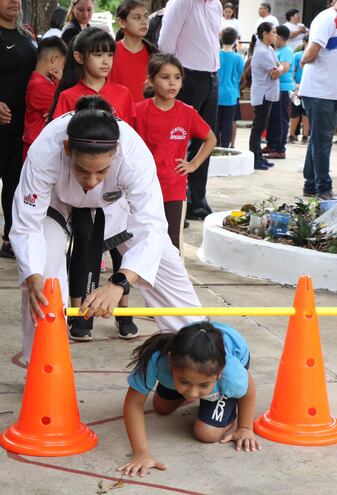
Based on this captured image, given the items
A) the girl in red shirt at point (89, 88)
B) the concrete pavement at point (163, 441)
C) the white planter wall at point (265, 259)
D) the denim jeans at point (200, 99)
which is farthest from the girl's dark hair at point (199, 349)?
the denim jeans at point (200, 99)

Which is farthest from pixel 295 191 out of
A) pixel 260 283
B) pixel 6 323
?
pixel 6 323

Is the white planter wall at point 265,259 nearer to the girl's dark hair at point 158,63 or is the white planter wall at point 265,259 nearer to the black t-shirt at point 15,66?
the girl's dark hair at point 158,63

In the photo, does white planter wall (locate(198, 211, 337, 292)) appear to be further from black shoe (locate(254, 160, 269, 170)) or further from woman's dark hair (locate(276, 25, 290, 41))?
woman's dark hair (locate(276, 25, 290, 41))

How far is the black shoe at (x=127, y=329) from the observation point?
5848 millimetres

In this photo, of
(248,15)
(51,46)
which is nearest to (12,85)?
(51,46)

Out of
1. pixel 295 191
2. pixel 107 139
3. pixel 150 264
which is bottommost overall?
pixel 295 191

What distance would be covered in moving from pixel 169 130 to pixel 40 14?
10.9 meters

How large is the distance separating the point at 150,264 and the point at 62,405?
709mm

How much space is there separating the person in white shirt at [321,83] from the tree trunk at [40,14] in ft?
23.9

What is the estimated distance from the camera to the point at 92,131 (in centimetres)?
425

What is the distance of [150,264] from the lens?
4398 millimetres

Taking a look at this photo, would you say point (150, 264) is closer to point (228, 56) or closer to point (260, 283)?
point (260, 283)

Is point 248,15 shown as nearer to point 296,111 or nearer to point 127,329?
point 296,111

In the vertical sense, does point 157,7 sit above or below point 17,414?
above
